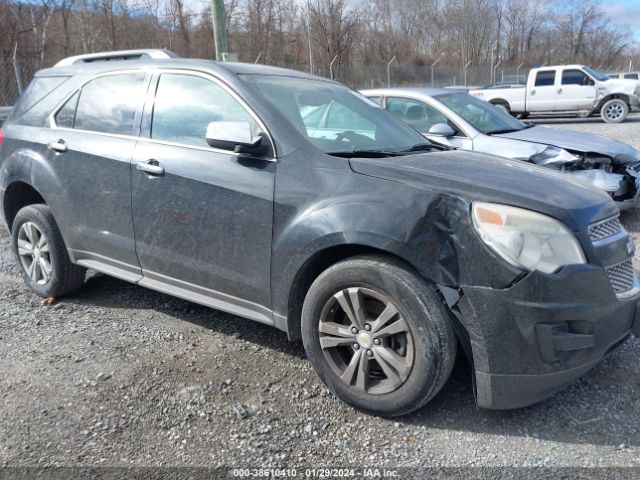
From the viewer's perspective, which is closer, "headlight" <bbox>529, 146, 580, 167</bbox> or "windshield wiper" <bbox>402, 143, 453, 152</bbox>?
"windshield wiper" <bbox>402, 143, 453, 152</bbox>

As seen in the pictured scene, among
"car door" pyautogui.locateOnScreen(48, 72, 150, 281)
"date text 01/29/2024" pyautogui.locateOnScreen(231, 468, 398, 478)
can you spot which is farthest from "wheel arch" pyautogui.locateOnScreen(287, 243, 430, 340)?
"car door" pyautogui.locateOnScreen(48, 72, 150, 281)

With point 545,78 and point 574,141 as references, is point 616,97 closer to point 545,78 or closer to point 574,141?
point 545,78

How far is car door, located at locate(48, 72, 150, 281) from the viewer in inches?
143

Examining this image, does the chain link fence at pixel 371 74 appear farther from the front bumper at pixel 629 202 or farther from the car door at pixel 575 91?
the front bumper at pixel 629 202

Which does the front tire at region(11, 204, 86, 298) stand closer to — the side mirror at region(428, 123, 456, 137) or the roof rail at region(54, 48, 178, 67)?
the roof rail at region(54, 48, 178, 67)

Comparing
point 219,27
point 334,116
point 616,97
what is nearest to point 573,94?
point 616,97

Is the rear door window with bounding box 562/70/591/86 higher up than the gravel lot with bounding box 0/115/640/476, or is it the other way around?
the rear door window with bounding box 562/70/591/86

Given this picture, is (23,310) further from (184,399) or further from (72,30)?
(72,30)

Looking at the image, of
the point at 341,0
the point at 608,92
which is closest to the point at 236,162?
the point at 608,92

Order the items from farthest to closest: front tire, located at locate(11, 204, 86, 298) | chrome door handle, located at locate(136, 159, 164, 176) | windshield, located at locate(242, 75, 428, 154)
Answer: front tire, located at locate(11, 204, 86, 298) → chrome door handle, located at locate(136, 159, 164, 176) → windshield, located at locate(242, 75, 428, 154)

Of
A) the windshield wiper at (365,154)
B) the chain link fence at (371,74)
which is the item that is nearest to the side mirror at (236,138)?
the windshield wiper at (365,154)

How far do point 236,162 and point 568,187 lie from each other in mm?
1802

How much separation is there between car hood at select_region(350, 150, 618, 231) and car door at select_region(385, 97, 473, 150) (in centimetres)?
333

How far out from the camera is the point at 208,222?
3.19 m
